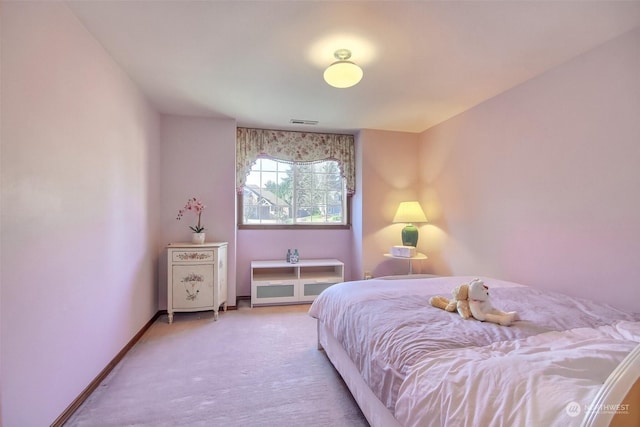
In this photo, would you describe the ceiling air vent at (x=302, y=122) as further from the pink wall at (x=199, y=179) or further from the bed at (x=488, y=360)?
the bed at (x=488, y=360)

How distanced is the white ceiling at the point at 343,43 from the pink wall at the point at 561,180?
20 centimetres

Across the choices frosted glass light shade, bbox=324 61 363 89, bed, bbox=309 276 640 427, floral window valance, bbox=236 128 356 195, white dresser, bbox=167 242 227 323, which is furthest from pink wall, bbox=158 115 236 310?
bed, bbox=309 276 640 427

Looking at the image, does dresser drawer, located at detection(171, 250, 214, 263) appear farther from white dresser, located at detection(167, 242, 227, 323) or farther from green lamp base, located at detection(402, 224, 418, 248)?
green lamp base, located at detection(402, 224, 418, 248)

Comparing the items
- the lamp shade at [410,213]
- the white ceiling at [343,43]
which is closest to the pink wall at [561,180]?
the white ceiling at [343,43]

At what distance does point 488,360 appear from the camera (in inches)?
41.4

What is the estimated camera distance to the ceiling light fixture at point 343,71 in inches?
81.4

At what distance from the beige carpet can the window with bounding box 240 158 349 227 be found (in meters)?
1.69

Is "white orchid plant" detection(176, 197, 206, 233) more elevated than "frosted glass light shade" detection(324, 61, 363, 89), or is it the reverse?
"frosted glass light shade" detection(324, 61, 363, 89)

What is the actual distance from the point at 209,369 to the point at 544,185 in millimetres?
3057

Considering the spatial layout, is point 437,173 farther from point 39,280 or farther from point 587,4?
point 39,280

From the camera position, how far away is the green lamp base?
3799 millimetres

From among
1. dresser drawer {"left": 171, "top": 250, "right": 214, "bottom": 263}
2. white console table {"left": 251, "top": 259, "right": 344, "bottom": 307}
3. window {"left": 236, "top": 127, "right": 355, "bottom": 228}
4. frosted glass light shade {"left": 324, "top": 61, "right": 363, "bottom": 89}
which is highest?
frosted glass light shade {"left": 324, "top": 61, "right": 363, "bottom": 89}

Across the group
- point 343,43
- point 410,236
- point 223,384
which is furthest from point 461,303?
point 410,236

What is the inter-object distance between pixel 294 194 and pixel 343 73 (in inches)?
Result: 93.2
